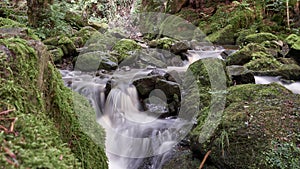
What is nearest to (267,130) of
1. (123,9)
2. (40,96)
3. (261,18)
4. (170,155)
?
(170,155)

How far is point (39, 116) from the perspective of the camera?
47.2 inches

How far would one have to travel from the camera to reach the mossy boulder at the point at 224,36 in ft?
41.9

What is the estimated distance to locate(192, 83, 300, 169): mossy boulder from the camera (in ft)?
8.35

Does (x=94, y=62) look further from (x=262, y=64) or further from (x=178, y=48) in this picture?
(x=262, y=64)

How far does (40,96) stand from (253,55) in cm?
738

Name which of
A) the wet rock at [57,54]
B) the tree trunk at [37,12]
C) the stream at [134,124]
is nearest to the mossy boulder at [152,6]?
the tree trunk at [37,12]

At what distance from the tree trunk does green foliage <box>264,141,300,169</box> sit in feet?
25.2

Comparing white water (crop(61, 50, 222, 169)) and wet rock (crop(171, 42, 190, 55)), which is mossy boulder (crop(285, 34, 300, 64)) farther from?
white water (crop(61, 50, 222, 169))

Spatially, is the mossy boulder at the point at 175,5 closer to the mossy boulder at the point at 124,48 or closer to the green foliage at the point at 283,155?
the mossy boulder at the point at 124,48

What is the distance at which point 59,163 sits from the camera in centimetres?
88

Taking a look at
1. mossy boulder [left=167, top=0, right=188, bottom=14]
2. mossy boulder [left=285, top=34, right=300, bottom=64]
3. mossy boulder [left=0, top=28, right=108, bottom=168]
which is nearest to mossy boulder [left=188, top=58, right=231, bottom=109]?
mossy boulder [left=0, top=28, right=108, bottom=168]

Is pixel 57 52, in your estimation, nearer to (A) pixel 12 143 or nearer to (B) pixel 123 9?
(A) pixel 12 143

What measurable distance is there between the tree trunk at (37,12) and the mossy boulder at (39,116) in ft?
23.5

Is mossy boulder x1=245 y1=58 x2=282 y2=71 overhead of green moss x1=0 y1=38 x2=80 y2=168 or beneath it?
beneath
